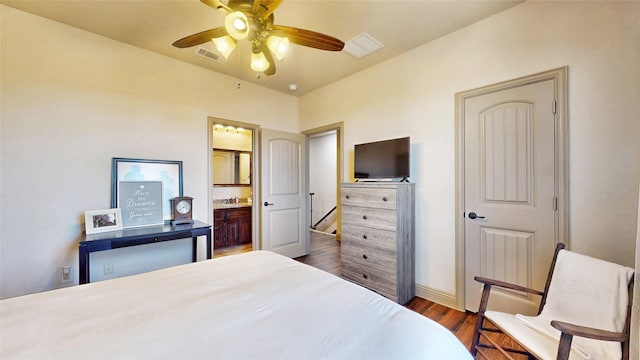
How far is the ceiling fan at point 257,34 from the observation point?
56.0 inches

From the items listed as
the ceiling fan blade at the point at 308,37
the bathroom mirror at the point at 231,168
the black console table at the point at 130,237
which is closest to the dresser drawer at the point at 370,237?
the black console table at the point at 130,237

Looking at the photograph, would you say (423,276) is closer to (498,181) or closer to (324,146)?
(498,181)

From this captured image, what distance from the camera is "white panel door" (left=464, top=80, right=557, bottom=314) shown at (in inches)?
75.1

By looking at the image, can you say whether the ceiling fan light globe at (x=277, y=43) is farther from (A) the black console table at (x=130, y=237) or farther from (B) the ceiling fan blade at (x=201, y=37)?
(A) the black console table at (x=130, y=237)

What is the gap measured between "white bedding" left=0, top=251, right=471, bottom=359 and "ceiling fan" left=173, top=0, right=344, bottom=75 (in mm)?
1476

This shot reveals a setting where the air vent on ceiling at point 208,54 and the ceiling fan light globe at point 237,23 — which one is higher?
the air vent on ceiling at point 208,54

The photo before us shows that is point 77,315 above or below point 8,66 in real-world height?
below

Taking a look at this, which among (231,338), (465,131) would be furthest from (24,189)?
(465,131)

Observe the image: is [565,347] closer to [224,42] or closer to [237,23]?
[237,23]

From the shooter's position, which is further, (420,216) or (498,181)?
(420,216)

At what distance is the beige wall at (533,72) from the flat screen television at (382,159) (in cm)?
16

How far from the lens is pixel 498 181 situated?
83.9 inches

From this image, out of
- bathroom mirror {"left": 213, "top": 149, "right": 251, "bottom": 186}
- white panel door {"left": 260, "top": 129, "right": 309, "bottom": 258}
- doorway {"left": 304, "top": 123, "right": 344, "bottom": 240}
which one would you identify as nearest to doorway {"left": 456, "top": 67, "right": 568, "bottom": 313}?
white panel door {"left": 260, "top": 129, "right": 309, "bottom": 258}

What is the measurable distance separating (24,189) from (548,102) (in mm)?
4452
